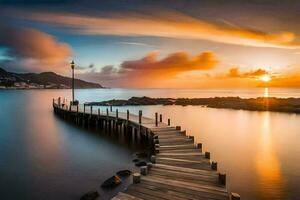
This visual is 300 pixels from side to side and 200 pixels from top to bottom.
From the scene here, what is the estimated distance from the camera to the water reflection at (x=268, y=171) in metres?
15.5

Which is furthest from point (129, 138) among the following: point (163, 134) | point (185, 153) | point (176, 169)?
point (176, 169)

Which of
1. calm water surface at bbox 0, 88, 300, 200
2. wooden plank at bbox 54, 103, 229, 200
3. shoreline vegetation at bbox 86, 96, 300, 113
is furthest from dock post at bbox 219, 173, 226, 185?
shoreline vegetation at bbox 86, 96, 300, 113

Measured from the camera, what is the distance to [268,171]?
19.6 metres

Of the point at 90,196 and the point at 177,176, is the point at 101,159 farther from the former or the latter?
the point at 177,176

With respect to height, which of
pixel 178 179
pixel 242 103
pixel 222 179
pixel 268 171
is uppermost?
pixel 242 103

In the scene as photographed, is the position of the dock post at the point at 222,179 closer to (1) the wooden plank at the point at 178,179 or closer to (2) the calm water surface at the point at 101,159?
(1) the wooden plank at the point at 178,179

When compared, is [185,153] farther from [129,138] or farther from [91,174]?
[129,138]

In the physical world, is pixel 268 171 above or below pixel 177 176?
below

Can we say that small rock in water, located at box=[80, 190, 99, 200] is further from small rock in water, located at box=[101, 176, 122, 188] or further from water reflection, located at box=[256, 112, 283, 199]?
water reflection, located at box=[256, 112, 283, 199]

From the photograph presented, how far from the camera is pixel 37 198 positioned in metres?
14.7

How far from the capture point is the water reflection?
50.8 feet

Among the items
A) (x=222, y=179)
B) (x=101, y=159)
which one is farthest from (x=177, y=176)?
(x=101, y=159)

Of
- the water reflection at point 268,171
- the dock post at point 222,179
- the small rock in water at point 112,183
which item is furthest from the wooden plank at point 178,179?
the water reflection at point 268,171

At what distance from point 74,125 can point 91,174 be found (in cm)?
2219
